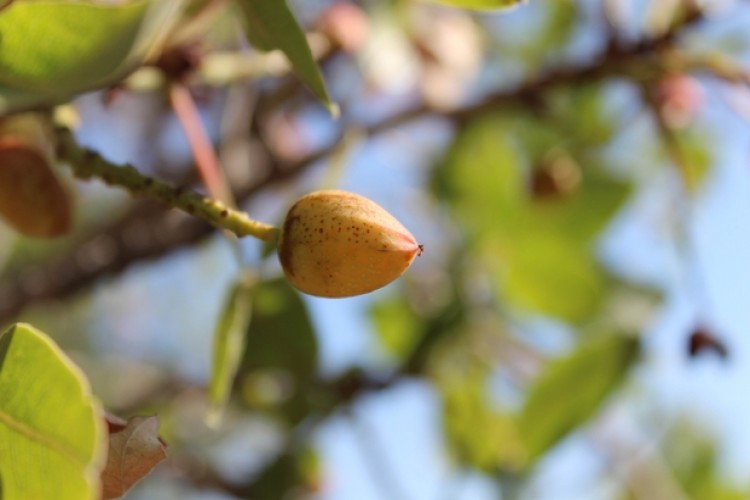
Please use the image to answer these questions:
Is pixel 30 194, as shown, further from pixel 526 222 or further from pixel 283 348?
pixel 526 222

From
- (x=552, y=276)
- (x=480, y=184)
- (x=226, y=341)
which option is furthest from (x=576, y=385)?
(x=226, y=341)

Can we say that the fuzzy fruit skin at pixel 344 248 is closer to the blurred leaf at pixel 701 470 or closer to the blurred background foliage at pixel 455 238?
the blurred background foliage at pixel 455 238

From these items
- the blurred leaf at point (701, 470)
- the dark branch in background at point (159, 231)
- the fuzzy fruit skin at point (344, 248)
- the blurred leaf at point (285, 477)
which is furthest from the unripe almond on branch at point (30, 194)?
the blurred leaf at point (701, 470)

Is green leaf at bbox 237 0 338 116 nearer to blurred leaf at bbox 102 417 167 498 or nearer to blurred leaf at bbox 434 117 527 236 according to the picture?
blurred leaf at bbox 102 417 167 498

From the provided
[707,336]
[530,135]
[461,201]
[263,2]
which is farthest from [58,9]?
[530,135]

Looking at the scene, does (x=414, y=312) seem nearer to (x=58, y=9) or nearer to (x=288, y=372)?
(x=288, y=372)

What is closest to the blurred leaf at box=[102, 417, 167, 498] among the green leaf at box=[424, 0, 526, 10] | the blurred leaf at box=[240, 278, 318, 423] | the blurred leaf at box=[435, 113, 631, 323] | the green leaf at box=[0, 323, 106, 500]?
the green leaf at box=[0, 323, 106, 500]
